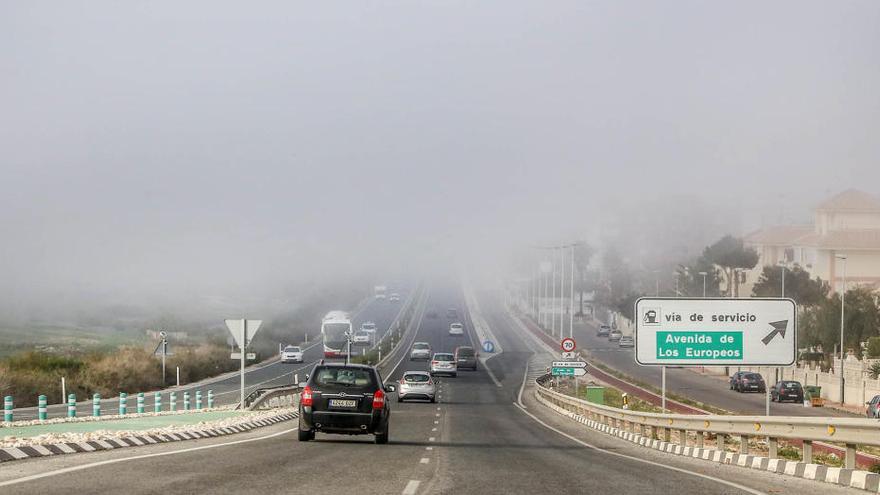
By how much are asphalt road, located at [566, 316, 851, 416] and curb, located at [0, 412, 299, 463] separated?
3596 cm

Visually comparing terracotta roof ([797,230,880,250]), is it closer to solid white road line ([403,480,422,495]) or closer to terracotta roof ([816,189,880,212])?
terracotta roof ([816,189,880,212])

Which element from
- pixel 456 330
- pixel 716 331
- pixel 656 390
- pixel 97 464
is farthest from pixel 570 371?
pixel 456 330

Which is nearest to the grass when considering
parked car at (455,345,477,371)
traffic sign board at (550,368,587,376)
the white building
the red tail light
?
traffic sign board at (550,368,587,376)

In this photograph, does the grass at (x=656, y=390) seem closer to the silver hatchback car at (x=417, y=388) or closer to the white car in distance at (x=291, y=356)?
Result: the silver hatchback car at (x=417, y=388)

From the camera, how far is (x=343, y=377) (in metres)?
27.5

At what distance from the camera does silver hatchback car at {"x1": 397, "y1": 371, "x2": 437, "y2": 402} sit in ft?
210

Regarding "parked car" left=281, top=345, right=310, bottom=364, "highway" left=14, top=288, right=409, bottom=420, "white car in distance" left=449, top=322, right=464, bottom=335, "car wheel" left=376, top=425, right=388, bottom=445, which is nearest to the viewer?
"car wheel" left=376, top=425, right=388, bottom=445

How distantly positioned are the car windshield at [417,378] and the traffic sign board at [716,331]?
2746 centimetres

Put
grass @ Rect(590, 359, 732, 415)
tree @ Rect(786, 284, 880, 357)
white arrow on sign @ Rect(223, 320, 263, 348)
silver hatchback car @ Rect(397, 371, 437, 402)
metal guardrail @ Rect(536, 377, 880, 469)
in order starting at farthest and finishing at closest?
tree @ Rect(786, 284, 880, 357)
grass @ Rect(590, 359, 732, 415)
silver hatchback car @ Rect(397, 371, 437, 402)
white arrow on sign @ Rect(223, 320, 263, 348)
metal guardrail @ Rect(536, 377, 880, 469)

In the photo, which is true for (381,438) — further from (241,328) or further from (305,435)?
(241,328)

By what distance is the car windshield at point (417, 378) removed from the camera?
6456cm

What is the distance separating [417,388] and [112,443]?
4093 centimetres

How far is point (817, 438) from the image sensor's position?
2175cm

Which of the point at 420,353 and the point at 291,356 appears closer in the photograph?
the point at 291,356
